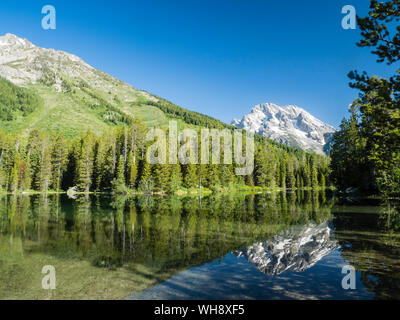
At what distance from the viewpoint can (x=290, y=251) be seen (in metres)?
12.4

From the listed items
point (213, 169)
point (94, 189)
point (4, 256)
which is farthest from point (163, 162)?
point (4, 256)

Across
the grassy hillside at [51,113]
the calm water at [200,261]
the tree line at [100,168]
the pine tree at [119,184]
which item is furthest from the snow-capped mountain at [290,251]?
the grassy hillside at [51,113]

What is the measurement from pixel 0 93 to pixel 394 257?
189319 mm

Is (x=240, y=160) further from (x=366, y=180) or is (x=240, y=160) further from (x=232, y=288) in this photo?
(x=232, y=288)

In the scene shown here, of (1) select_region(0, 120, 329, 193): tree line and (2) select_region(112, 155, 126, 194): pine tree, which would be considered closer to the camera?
(2) select_region(112, 155, 126, 194): pine tree

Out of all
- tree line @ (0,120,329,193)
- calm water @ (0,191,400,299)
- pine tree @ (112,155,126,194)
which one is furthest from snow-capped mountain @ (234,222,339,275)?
pine tree @ (112,155,126,194)

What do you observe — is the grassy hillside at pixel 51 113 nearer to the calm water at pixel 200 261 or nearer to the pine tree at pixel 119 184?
the pine tree at pixel 119 184

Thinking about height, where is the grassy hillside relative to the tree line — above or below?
above

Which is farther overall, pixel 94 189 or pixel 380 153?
pixel 94 189

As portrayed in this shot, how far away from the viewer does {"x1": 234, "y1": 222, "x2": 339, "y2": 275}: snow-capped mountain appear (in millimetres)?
10501

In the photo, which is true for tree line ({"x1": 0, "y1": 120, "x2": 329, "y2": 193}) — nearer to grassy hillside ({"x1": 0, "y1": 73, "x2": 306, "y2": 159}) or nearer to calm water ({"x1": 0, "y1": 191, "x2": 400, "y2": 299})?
calm water ({"x1": 0, "y1": 191, "x2": 400, "y2": 299})

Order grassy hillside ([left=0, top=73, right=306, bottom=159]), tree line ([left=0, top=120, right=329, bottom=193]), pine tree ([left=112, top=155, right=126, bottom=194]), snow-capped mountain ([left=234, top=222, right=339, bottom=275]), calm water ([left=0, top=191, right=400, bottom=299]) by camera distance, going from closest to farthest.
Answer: calm water ([left=0, top=191, right=400, bottom=299]) < snow-capped mountain ([left=234, top=222, right=339, bottom=275]) < pine tree ([left=112, top=155, right=126, bottom=194]) < tree line ([left=0, top=120, right=329, bottom=193]) < grassy hillside ([left=0, top=73, right=306, bottom=159])

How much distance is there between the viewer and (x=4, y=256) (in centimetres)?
1167

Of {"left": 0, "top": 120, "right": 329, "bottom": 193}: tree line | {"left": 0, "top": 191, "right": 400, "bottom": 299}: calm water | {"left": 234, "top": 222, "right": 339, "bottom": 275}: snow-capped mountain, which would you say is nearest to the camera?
{"left": 0, "top": 191, "right": 400, "bottom": 299}: calm water
